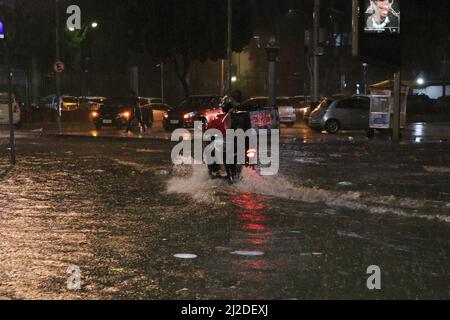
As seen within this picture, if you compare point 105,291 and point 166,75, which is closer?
point 105,291

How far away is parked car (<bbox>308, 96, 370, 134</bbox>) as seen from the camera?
30484 mm

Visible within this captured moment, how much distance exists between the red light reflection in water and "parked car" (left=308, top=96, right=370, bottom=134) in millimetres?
18781

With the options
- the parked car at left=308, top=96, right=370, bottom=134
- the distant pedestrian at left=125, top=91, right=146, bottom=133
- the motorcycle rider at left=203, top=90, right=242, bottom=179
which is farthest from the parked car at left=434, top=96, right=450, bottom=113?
the motorcycle rider at left=203, top=90, right=242, bottom=179

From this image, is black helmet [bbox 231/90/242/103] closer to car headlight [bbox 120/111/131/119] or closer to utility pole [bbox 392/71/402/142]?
utility pole [bbox 392/71/402/142]

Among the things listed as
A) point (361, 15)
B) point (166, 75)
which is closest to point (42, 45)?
point (166, 75)

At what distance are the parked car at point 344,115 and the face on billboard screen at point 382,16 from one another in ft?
26.2

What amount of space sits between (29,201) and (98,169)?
4872mm

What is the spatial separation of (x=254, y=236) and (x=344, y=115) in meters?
22.4

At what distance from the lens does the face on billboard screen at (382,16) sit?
71.9 feet

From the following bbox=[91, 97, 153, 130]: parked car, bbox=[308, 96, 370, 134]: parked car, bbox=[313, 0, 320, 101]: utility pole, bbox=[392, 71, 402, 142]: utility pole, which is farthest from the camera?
bbox=[91, 97, 153, 130]: parked car

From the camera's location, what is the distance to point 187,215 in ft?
33.9

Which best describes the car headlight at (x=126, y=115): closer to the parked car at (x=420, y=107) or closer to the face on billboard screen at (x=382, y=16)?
the face on billboard screen at (x=382, y=16)

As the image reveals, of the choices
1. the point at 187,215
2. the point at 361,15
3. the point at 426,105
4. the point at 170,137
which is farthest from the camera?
the point at 426,105
